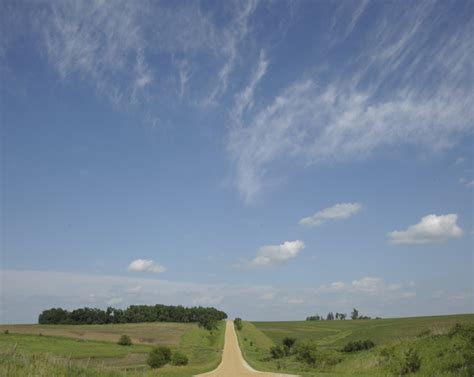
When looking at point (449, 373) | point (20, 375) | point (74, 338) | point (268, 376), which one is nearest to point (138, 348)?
point (74, 338)

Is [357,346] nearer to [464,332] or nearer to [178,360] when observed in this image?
[178,360]

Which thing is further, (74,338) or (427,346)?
(74,338)

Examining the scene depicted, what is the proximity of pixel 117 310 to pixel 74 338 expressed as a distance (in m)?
96.2

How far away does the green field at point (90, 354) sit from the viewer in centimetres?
1488

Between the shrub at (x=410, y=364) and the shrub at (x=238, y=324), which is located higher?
the shrub at (x=238, y=324)

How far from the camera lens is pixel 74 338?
93.4 meters

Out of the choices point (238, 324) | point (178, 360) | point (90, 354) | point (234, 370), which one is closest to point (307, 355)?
point (234, 370)

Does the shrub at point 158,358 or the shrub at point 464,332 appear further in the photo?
the shrub at point 158,358

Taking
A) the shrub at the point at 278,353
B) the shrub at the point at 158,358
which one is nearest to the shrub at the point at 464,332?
the shrub at the point at 158,358

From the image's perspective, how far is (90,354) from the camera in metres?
69.8

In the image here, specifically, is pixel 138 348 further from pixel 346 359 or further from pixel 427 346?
pixel 427 346

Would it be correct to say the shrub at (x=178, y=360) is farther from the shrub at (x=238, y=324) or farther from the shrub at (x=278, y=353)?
the shrub at (x=238, y=324)

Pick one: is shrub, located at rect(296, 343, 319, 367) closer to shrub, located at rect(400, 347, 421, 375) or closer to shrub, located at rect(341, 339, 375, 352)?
shrub, located at rect(341, 339, 375, 352)

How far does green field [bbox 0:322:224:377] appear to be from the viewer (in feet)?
48.8
